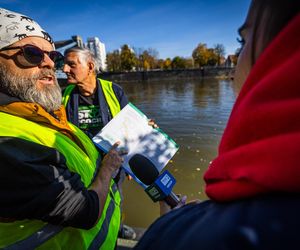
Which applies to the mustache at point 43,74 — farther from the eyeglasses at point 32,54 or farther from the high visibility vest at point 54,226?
the high visibility vest at point 54,226

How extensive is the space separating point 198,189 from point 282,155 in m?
4.86

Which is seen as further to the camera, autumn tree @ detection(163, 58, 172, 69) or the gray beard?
autumn tree @ detection(163, 58, 172, 69)

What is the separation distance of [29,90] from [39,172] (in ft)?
3.00

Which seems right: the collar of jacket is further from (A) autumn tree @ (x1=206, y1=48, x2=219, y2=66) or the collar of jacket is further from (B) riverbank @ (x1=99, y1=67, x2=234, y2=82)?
(A) autumn tree @ (x1=206, y1=48, x2=219, y2=66)

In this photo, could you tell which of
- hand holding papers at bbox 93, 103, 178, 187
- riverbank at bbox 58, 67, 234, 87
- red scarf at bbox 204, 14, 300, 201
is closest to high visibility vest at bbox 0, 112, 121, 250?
hand holding papers at bbox 93, 103, 178, 187

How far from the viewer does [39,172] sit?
3.84 ft

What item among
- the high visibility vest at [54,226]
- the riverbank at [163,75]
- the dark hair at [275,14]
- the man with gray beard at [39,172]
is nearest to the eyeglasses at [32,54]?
the man with gray beard at [39,172]

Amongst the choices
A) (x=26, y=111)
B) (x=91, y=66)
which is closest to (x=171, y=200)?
(x=26, y=111)

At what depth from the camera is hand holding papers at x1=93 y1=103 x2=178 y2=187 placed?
2326mm

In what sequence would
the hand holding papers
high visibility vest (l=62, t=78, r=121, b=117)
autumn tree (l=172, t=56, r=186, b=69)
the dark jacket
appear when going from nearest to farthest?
the dark jacket < the hand holding papers < high visibility vest (l=62, t=78, r=121, b=117) < autumn tree (l=172, t=56, r=186, b=69)

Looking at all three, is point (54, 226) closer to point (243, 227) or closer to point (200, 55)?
point (243, 227)

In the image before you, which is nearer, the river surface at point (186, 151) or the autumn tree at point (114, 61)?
the river surface at point (186, 151)

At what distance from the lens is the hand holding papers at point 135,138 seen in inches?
91.6

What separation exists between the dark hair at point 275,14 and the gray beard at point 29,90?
1.69 meters
